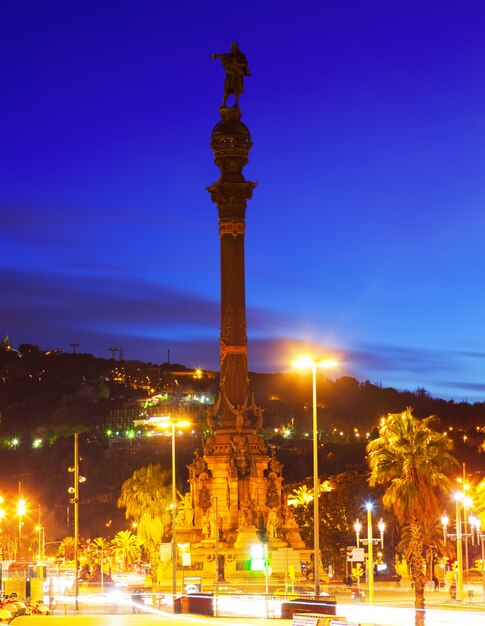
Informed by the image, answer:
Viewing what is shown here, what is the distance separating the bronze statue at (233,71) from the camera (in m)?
96.1

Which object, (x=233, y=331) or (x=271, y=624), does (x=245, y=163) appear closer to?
(x=233, y=331)

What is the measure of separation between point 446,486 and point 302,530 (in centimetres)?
6424

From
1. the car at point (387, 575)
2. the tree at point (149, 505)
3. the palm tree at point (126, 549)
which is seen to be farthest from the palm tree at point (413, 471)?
the palm tree at point (126, 549)

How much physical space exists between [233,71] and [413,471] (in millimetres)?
54380

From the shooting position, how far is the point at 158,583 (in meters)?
76.6

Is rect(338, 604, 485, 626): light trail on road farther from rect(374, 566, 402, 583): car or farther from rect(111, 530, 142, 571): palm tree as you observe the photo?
rect(111, 530, 142, 571): palm tree

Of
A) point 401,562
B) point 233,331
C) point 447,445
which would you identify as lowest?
point 401,562

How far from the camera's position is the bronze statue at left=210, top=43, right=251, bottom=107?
9606 cm

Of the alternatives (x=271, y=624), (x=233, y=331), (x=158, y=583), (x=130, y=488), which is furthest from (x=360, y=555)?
(x=130, y=488)

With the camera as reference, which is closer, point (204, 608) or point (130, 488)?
point (204, 608)

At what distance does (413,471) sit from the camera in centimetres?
4831

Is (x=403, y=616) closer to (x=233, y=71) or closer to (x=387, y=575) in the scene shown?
(x=387, y=575)

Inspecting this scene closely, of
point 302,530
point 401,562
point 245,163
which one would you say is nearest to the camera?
point 245,163

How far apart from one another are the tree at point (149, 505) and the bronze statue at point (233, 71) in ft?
136
